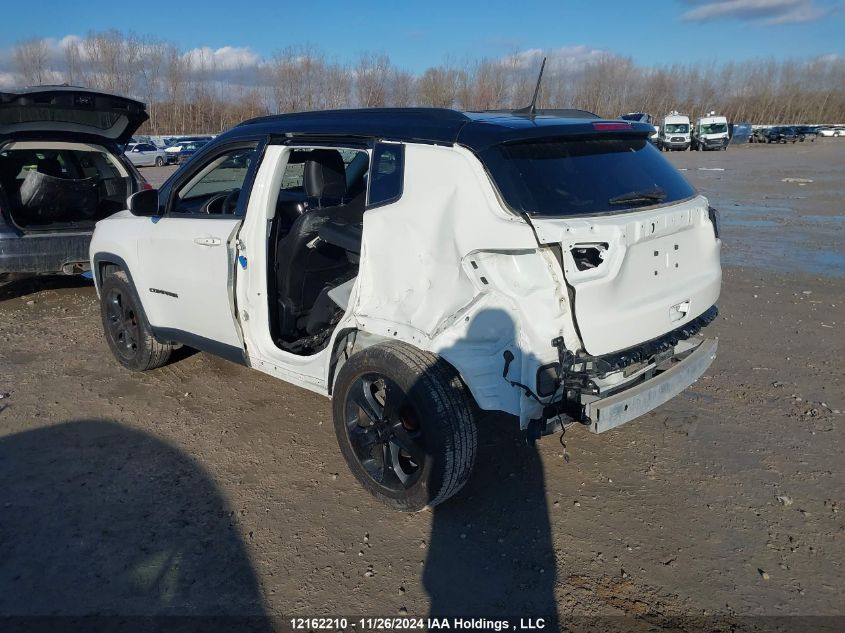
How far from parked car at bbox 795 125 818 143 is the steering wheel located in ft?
223

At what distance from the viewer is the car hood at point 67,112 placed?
20.2 ft

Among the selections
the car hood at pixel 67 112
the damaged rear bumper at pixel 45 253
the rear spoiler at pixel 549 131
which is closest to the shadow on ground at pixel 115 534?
the rear spoiler at pixel 549 131

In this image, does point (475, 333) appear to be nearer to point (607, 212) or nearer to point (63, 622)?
point (607, 212)

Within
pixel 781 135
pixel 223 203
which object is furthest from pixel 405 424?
pixel 781 135

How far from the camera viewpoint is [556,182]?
3070mm

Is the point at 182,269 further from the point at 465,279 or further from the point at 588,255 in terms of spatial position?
the point at 588,255

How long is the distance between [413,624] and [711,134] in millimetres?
50960

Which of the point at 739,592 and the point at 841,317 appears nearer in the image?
the point at 739,592

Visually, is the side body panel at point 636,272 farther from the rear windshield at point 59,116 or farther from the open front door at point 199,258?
the rear windshield at point 59,116

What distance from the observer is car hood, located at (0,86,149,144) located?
6172mm

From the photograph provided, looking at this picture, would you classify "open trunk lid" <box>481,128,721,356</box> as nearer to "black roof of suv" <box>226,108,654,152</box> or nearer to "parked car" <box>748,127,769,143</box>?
"black roof of suv" <box>226,108,654,152</box>

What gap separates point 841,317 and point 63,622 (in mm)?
6770

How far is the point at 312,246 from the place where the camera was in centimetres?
438

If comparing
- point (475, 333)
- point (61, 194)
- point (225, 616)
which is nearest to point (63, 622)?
point (225, 616)
